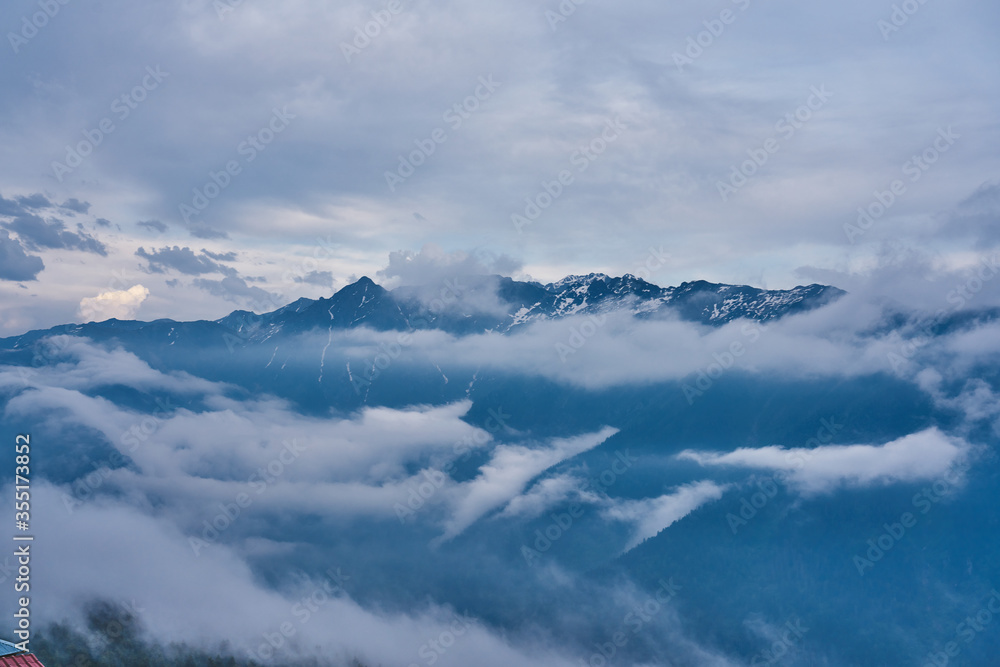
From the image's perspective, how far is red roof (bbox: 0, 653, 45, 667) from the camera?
48906mm

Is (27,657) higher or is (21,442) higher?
(21,442)

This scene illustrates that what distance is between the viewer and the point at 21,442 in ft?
328

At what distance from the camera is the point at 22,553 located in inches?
2876

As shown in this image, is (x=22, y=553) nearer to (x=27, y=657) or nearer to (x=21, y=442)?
(x=27, y=657)

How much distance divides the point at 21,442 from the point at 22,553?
114 ft

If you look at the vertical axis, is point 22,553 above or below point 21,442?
below

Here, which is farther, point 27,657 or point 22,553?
point 22,553

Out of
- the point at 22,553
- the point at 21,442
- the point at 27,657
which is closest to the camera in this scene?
the point at 27,657

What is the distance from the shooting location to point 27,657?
5131 centimetres

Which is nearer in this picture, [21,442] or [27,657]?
[27,657]

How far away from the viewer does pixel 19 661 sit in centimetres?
5009

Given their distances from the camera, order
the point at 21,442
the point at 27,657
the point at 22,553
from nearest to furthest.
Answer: the point at 27,657
the point at 22,553
the point at 21,442

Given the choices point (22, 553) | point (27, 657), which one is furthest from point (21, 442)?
point (27, 657)

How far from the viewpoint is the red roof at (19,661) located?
48906 millimetres
